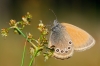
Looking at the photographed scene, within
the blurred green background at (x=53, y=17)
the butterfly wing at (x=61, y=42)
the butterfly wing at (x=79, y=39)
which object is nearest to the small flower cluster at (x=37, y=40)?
the butterfly wing at (x=61, y=42)

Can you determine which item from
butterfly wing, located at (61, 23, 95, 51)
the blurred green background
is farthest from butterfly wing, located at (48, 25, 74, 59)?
the blurred green background

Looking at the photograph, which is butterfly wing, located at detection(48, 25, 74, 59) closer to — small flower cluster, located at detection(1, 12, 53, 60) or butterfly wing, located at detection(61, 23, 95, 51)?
butterfly wing, located at detection(61, 23, 95, 51)

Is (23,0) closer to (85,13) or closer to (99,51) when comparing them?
(85,13)

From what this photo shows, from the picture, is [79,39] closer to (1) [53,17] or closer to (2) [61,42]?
(2) [61,42]

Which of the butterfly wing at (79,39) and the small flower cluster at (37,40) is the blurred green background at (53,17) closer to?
the butterfly wing at (79,39)

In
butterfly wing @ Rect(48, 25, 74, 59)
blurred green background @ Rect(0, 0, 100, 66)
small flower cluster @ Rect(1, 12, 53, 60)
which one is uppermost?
blurred green background @ Rect(0, 0, 100, 66)
